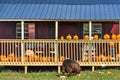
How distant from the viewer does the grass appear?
62.2 feet

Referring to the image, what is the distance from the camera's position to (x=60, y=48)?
21484 millimetres

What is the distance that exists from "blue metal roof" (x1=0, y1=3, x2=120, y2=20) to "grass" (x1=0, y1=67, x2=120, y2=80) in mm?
3100

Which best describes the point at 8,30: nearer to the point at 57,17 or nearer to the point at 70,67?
the point at 57,17

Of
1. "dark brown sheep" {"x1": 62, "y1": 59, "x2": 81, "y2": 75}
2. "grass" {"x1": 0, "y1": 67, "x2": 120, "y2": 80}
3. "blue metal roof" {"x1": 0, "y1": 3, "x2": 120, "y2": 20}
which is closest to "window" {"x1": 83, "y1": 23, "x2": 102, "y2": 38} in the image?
"blue metal roof" {"x1": 0, "y1": 3, "x2": 120, "y2": 20}

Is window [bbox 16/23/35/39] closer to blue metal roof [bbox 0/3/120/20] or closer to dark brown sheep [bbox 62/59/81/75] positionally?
blue metal roof [bbox 0/3/120/20]

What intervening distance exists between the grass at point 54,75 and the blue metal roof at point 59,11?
10.2ft

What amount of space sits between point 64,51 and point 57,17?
2.06 metres

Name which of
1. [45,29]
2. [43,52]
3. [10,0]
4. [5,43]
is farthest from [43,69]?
[10,0]

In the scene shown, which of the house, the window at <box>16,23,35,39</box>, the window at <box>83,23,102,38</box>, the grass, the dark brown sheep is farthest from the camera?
the window at <box>16,23,35,39</box>

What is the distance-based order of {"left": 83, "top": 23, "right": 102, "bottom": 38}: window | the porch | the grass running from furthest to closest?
{"left": 83, "top": 23, "right": 102, "bottom": 38}: window, the porch, the grass

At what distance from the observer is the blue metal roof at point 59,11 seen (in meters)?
23.1

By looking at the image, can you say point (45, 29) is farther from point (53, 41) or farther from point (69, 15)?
point (53, 41)

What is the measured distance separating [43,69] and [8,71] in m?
1.99

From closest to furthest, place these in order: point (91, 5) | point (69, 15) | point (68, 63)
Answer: point (68, 63)
point (69, 15)
point (91, 5)
